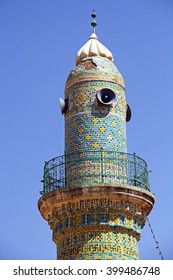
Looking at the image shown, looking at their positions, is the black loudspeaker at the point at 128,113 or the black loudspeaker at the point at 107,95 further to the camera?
the black loudspeaker at the point at 128,113

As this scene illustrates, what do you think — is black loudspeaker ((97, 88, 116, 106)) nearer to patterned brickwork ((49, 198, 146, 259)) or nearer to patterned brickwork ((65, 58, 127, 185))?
patterned brickwork ((65, 58, 127, 185))

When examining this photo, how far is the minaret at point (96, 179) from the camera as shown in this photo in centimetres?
1802

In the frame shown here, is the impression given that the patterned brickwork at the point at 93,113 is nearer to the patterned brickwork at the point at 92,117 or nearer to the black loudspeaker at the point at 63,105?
the patterned brickwork at the point at 92,117

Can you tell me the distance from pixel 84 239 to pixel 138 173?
195 centimetres

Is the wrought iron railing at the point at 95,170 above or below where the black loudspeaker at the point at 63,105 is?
below

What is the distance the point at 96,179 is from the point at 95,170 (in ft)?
0.73

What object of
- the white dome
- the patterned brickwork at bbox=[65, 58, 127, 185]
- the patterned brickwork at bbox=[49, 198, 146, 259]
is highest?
the white dome

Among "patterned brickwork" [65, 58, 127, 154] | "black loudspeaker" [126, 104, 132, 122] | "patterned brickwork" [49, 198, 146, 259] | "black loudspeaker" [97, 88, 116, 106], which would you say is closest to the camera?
"patterned brickwork" [49, 198, 146, 259]

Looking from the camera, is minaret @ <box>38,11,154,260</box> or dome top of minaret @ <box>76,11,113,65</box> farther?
dome top of minaret @ <box>76,11,113,65</box>

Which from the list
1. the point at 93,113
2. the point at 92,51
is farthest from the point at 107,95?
the point at 92,51

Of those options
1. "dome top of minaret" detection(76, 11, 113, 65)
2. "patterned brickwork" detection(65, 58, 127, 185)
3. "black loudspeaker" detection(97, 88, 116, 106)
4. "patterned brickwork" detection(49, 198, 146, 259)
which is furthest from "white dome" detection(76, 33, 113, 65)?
"patterned brickwork" detection(49, 198, 146, 259)

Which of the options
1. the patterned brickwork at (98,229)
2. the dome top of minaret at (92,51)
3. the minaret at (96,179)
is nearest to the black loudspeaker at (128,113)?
the minaret at (96,179)

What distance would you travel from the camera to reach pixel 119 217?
18219mm

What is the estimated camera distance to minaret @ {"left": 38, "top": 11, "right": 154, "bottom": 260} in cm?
1802
